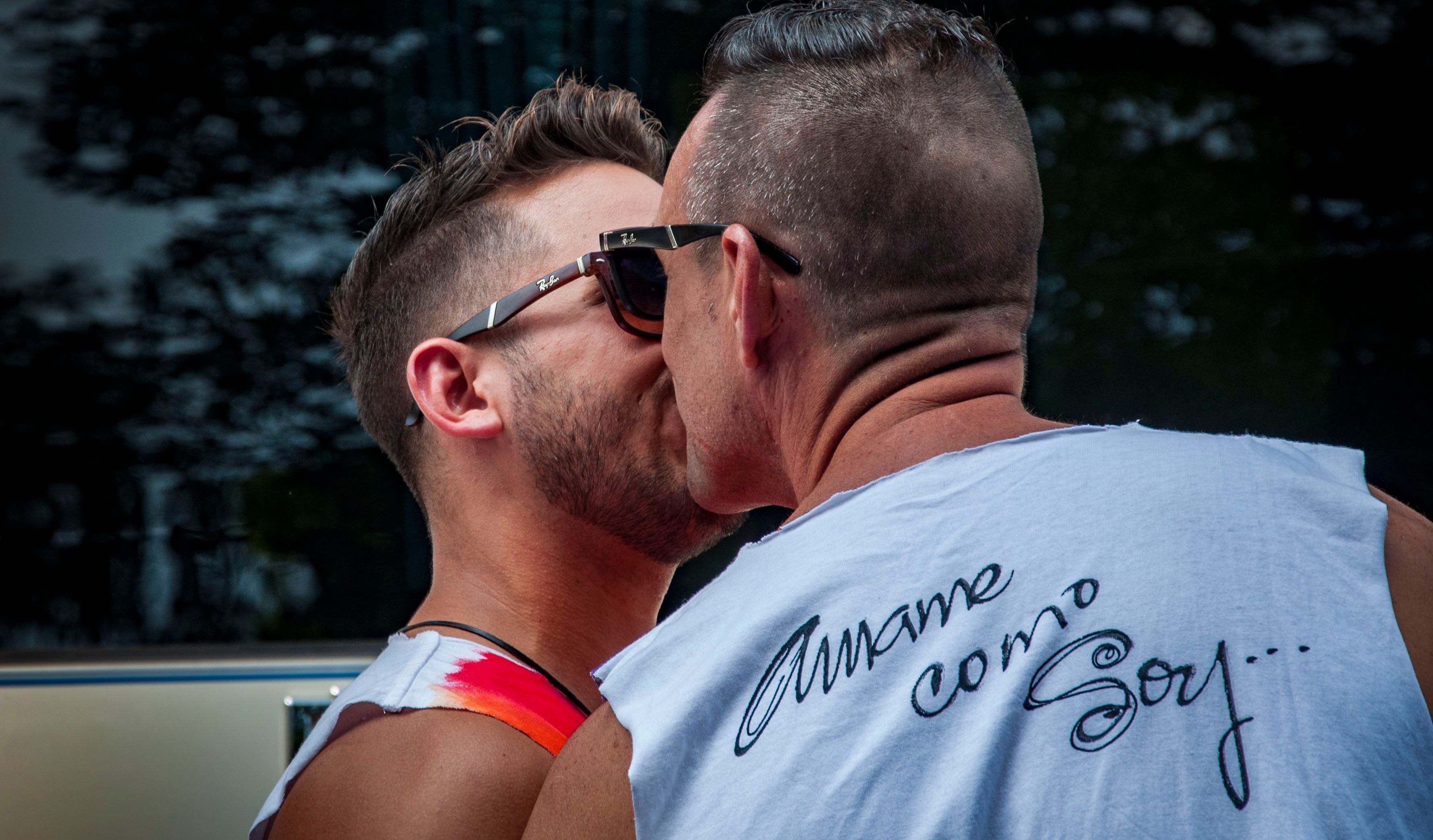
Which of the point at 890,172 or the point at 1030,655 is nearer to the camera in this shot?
the point at 1030,655

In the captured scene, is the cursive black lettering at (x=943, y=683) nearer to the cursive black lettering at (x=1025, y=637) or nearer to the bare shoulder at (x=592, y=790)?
the cursive black lettering at (x=1025, y=637)

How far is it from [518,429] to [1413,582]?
1.36 meters

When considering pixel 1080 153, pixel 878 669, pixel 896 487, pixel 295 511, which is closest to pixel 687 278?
pixel 896 487

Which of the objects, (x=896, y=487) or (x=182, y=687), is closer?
(x=896, y=487)

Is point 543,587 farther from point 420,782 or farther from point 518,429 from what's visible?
point 420,782

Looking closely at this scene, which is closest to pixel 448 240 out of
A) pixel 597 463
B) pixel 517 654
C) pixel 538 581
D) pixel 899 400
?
pixel 597 463

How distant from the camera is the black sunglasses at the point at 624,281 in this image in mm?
1403

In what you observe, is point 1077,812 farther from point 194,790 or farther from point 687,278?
point 194,790

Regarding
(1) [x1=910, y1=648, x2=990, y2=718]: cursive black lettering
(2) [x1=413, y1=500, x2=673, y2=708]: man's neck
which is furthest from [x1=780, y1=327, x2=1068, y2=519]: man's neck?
(2) [x1=413, y1=500, x2=673, y2=708]: man's neck

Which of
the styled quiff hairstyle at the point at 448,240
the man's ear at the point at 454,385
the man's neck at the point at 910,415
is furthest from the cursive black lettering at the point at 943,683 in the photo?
the styled quiff hairstyle at the point at 448,240

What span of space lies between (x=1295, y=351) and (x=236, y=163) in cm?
263

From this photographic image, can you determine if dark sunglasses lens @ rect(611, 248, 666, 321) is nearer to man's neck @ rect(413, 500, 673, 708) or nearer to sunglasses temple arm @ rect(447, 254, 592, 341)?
sunglasses temple arm @ rect(447, 254, 592, 341)

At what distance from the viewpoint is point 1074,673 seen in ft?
→ 2.78

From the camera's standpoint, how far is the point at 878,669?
0.88m
